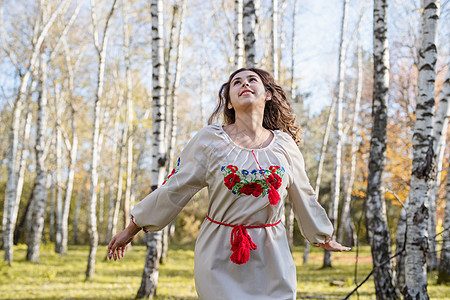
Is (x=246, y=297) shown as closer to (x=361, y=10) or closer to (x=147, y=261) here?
(x=147, y=261)

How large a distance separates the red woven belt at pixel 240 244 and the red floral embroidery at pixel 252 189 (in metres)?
0.19

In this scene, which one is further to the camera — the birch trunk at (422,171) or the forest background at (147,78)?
the forest background at (147,78)

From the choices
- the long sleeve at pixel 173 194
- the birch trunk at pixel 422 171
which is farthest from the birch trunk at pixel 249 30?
the long sleeve at pixel 173 194

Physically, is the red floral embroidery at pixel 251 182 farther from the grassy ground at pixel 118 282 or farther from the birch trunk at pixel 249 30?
the grassy ground at pixel 118 282

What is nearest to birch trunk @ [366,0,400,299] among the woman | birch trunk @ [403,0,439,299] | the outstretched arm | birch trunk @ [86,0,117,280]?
birch trunk @ [403,0,439,299]

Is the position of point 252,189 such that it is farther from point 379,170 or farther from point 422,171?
point 379,170

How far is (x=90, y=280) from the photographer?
1012cm

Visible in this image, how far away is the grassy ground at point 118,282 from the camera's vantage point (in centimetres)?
786

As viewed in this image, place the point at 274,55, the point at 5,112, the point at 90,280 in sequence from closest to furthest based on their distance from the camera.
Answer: the point at 90,280, the point at 274,55, the point at 5,112

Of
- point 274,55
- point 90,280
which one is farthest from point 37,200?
point 274,55

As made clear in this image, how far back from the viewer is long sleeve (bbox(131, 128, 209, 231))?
8.43 feet

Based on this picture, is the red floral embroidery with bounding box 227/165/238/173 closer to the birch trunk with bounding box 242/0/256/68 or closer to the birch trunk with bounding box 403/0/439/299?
the birch trunk with bounding box 403/0/439/299

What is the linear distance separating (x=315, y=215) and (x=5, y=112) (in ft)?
73.5

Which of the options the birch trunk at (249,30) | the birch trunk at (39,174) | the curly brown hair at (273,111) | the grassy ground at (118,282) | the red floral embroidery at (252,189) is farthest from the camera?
the birch trunk at (39,174)
